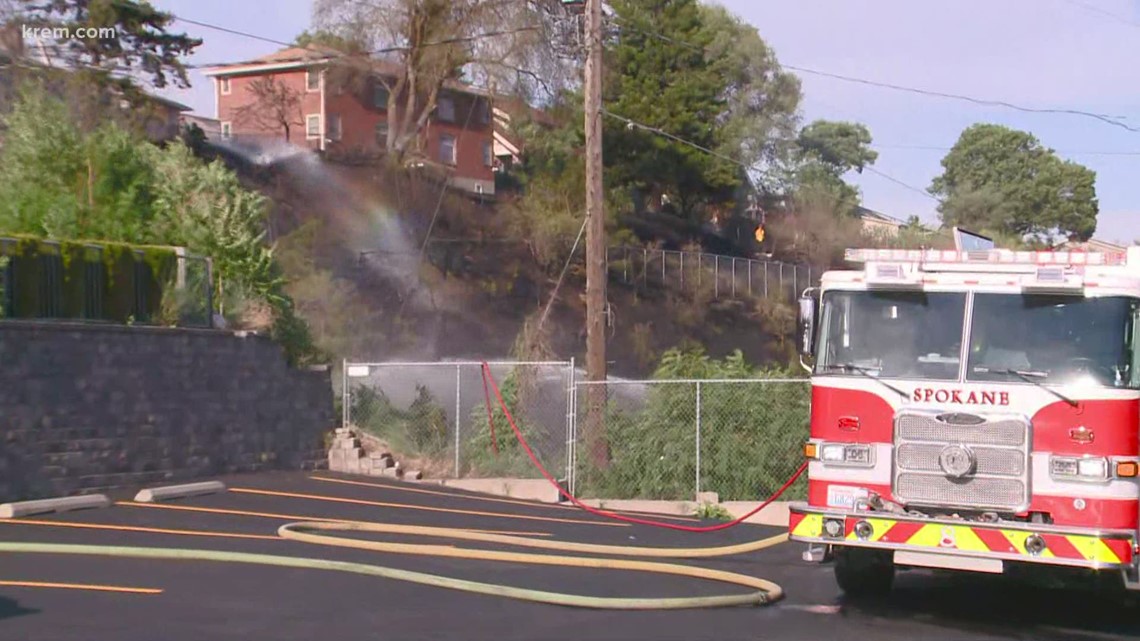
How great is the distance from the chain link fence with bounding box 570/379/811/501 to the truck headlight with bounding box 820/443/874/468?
9.20m

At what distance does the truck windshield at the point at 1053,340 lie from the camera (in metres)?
10.3

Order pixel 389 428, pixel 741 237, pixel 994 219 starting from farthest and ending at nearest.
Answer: pixel 741 237
pixel 994 219
pixel 389 428

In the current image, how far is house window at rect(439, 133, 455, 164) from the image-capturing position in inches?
2247

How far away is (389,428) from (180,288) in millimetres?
4727

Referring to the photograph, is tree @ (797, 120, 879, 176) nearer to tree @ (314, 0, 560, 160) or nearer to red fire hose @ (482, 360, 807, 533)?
tree @ (314, 0, 560, 160)

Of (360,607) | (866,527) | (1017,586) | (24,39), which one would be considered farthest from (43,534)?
(24,39)

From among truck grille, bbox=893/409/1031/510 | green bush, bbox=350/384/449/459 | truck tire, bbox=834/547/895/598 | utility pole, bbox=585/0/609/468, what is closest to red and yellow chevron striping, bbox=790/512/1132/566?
truck grille, bbox=893/409/1031/510

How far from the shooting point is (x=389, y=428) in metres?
23.1

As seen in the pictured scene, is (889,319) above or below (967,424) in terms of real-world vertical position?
above

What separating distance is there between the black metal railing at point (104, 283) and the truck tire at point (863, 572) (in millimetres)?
11252

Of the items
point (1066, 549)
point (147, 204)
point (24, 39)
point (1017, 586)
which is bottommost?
point (1017, 586)

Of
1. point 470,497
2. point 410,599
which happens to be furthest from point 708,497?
point 410,599

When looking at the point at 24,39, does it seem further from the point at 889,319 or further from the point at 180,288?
the point at 889,319

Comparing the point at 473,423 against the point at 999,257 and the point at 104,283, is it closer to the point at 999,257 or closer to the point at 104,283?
the point at 104,283
